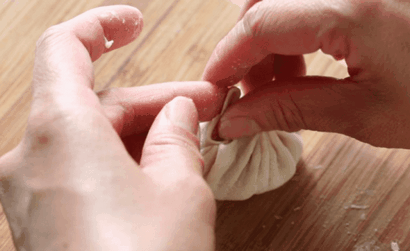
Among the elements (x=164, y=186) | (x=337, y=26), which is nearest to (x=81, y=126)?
(x=164, y=186)

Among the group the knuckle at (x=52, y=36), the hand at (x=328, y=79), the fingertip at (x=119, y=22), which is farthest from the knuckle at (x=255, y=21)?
the knuckle at (x=52, y=36)

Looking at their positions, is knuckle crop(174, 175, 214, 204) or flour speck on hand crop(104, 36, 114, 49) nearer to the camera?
knuckle crop(174, 175, 214, 204)

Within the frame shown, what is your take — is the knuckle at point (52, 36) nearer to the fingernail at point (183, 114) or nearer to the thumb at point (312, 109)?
the fingernail at point (183, 114)

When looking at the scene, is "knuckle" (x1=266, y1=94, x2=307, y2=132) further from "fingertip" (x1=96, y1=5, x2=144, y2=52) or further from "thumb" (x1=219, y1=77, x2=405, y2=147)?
"fingertip" (x1=96, y1=5, x2=144, y2=52)

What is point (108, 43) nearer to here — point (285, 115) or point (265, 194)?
point (285, 115)

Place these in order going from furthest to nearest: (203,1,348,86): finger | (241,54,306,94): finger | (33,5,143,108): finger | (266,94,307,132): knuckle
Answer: (241,54,306,94): finger → (266,94,307,132): knuckle → (203,1,348,86): finger → (33,5,143,108): finger

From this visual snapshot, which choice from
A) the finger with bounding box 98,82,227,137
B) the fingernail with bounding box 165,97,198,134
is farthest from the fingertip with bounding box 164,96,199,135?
the finger with bounding box 98,82,227,137
